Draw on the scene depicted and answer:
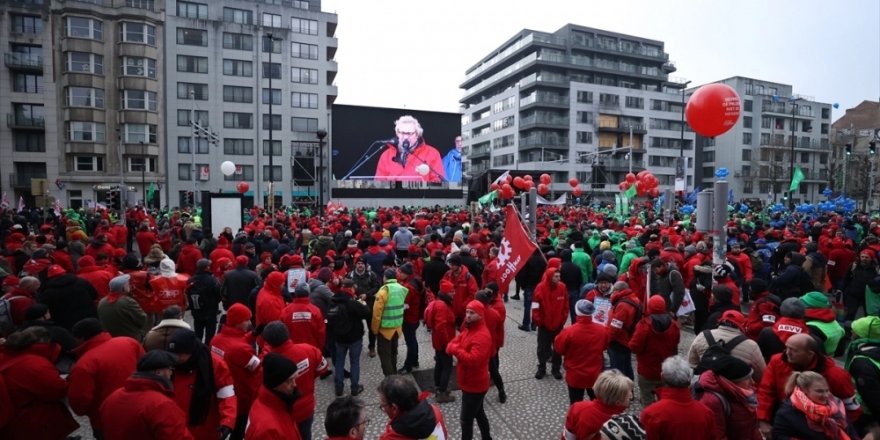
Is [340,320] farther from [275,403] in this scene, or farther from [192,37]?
[192,37]

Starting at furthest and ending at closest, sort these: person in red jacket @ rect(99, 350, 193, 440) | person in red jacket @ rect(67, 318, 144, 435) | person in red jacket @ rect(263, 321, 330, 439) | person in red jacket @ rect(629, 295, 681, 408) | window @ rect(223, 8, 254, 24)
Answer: window @ rect(223, 8, 254, 24), person in red jacket @ rect(629, 295, 681, 408), person in red jacket @ rect(263, 321, 330, 439), person in red jacket @ rect(67, 318, 144, 435), person in red jacket @ rect(99, 350, 193, 440)

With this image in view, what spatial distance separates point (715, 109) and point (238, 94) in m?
49.1

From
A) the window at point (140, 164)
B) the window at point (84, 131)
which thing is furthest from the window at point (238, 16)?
the window at point (140, 164)

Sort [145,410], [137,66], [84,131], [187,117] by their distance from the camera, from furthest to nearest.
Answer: [187,117], [137,66], [84,131], [145,410]

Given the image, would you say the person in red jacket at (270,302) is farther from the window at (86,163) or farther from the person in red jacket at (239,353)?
the window at (86,163)

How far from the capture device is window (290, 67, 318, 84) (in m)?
49.8

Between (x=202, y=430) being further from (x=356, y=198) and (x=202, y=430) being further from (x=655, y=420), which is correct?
(x=356, y=198)

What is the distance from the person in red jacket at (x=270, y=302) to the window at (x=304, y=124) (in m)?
46.6

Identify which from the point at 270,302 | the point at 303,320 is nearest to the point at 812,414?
the point at 303,320

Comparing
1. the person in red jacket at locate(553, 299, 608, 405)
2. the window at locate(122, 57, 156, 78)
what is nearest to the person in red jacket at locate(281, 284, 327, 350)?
the person in red jacket at locate(553, 299, 608, 405)

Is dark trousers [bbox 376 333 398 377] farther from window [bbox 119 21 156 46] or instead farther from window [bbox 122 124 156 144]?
window [bbox 119 21 156 46]

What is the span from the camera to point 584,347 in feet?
16.7

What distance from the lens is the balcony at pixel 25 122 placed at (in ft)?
130

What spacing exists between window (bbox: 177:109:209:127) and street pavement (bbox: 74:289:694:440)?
46.1 meters
